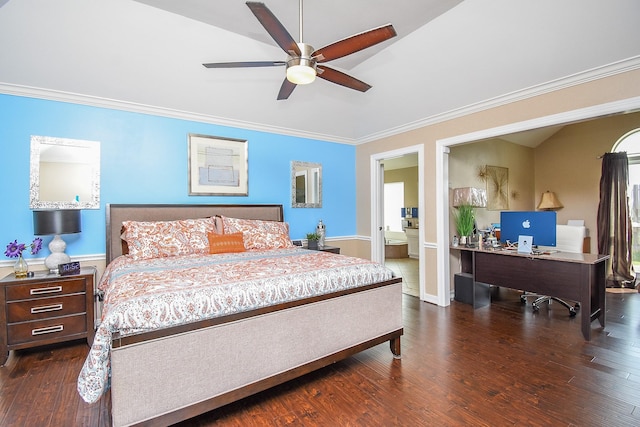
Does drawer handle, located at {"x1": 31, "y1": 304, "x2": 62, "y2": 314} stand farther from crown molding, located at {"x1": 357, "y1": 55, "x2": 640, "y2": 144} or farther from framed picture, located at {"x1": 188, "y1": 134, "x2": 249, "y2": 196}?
crown molding, located at {"x1": 357, "y1": 55, "x2": 640, "y2": 144}

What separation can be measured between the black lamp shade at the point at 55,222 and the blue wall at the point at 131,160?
0.46 metres

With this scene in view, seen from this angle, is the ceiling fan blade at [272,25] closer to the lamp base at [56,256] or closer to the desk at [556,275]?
the lamp base at [56,256]

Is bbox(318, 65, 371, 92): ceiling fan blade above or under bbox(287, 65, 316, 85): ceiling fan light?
above

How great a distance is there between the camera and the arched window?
5.22m

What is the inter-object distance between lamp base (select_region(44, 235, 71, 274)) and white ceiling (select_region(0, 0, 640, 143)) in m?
1.60

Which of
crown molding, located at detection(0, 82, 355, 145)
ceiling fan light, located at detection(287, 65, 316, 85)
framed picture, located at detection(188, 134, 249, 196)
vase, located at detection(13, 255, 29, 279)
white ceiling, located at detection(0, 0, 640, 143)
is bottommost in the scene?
vase, located at detection(13, 255, 29, 279)

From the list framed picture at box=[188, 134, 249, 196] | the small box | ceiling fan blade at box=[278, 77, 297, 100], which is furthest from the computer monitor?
framed picture at box=[188, 134, 249, 196]

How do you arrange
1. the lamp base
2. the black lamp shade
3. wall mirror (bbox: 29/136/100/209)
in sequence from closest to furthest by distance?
the black lamp shade, the lamp base, wall mirror (bbox: 29/136/100/209)

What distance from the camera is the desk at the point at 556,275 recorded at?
10.0ft

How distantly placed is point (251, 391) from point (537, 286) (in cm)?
334

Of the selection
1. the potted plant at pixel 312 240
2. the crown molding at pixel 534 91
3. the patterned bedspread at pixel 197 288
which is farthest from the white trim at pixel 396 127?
the patterned bedspread at pixel 197 288

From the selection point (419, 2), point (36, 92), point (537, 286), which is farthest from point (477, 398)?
point (36, 92)

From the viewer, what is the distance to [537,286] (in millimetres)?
3469

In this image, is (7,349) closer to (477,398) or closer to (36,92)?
(36,92)
